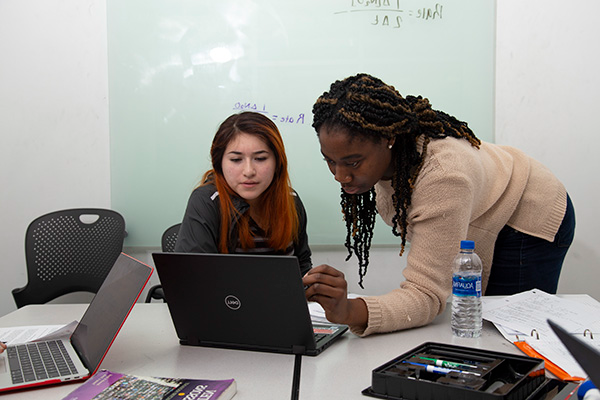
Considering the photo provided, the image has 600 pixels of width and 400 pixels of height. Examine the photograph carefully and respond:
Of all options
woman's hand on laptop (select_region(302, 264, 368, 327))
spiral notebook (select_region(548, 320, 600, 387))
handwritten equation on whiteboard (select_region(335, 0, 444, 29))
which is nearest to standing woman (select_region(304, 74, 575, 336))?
woman's hand on laptop (select_region(302, 264, 368, 327))

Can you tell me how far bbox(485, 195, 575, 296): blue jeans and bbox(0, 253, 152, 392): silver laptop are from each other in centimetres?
99

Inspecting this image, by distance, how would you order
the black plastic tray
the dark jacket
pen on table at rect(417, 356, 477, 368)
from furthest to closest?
the dark jacket < pen on table at rect(417, 356, 477, 368) < the black plastic tray

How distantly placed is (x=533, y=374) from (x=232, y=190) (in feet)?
3.84

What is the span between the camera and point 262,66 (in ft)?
8.17

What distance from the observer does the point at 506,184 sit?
4.59ft

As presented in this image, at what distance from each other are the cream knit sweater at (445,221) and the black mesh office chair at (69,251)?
58.6 inches

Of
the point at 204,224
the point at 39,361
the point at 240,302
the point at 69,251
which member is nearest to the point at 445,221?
the point at 240,302

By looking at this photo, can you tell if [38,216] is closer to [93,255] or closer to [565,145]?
[93,255]

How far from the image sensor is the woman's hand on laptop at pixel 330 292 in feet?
3.67

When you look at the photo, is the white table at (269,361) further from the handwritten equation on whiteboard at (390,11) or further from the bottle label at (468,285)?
the handwritten equation on whiteboard at (390,11)

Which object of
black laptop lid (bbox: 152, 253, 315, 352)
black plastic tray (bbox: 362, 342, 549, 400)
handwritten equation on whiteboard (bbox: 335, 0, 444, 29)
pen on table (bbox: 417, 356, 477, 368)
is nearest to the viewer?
black plastic tray (bbox: 362, 342, 549, 400)

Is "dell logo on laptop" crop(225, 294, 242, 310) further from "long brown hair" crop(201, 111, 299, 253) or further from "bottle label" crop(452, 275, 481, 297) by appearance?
"long brown hair" crop(201, 111, 299, 253)

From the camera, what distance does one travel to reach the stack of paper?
3.49 ft

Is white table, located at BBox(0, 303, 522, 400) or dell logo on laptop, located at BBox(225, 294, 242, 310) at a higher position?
dell logo on laptop, located at BBox(225, 294, 242, 310)
